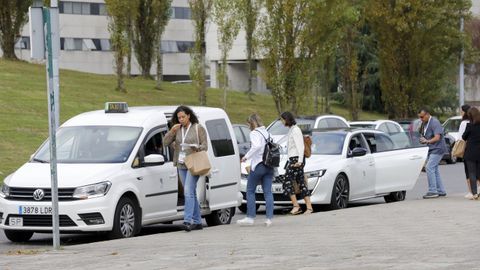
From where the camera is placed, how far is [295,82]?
4041cm

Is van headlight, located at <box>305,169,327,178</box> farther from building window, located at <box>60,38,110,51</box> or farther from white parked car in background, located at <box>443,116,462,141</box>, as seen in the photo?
building window, located at <box>60,38,110,51</box>

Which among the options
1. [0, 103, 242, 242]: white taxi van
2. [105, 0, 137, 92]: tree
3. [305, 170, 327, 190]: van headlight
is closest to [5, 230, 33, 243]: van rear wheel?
[0, 103, 242, 242]: white taxi van

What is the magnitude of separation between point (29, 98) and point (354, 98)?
49.5 ft

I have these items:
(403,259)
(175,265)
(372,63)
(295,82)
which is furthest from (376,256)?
(372,63)

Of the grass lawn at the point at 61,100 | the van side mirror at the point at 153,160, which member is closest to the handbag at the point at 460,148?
the van side mirror at the point at 153,160

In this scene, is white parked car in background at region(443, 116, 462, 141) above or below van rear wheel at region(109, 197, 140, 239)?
below

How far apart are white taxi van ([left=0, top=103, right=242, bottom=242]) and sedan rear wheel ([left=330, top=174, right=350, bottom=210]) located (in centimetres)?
264

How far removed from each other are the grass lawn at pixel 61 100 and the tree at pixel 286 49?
3741 mm

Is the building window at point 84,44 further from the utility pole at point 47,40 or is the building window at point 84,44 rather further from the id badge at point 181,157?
the utility pole at point 47,40

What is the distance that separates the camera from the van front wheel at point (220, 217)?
1658 cm

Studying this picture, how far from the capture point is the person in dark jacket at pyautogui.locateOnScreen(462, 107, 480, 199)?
63.9 feet

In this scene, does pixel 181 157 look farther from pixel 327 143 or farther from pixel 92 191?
pixel 327 143

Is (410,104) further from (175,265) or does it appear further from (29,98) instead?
(175,265)

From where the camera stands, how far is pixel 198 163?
48.1ft
